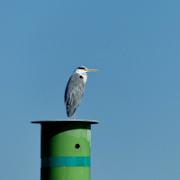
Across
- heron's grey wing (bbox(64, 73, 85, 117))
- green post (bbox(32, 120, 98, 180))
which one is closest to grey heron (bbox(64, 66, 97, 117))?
heron's grey wing (bbox(64, 73, 85, 117))

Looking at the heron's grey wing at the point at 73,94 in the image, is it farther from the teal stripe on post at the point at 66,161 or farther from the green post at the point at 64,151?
the teal stripe on post at the point at 66,161

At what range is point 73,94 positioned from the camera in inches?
731

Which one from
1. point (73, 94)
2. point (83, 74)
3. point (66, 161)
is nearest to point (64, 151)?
point (66, 161)

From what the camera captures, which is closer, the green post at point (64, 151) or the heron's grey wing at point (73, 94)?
the green post at point (64, 151)

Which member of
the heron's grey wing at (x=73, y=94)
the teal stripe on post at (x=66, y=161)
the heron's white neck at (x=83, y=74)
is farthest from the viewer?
the heron's white neck at (x=83, y=74)

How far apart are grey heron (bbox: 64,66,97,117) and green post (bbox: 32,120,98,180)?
3873 millimetres

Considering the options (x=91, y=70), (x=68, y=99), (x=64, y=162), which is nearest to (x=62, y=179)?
(x=64, y=162)

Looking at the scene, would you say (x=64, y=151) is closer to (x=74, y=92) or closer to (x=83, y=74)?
(x=74, y=92)

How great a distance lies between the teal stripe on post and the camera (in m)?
14.1

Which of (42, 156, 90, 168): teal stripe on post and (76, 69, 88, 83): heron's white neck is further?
(76, 69, 88, 83): heron's white neck

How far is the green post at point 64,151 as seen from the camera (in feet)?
46.4

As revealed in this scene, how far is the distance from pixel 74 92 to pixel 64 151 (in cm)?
462

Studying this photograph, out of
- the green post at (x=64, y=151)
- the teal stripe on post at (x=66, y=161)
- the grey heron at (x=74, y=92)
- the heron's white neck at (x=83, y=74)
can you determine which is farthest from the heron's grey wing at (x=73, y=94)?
the teal stripe on post at (x=66, y=161)

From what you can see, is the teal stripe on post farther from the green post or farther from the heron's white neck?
the heron's white neck
